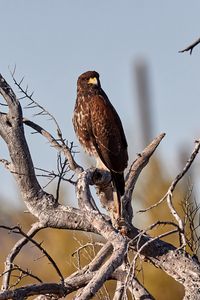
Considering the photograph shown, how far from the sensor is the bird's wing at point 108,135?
6.32 m

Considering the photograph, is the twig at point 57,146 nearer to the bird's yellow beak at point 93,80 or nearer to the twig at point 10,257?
the twig at point 10,257

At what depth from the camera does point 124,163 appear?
630cm

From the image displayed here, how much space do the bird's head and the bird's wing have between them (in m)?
0.18

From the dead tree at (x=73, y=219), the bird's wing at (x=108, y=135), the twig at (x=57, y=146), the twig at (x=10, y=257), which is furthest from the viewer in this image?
the bird's wing at (x=108, y=135)

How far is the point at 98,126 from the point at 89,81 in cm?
50

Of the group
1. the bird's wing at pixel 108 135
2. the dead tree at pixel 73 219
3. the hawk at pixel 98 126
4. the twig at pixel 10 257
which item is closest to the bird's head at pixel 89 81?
the hawk at pixel 98 126

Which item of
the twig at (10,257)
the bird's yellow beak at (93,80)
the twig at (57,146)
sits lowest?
the twig at (10,257)

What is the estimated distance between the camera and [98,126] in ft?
21.5

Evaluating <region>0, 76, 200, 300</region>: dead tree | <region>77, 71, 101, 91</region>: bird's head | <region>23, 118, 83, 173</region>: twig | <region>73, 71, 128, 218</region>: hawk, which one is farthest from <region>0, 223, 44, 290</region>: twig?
<region>77, 71, 101, 91</region>: bird's head

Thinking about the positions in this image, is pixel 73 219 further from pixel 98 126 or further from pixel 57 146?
pixel 98 126

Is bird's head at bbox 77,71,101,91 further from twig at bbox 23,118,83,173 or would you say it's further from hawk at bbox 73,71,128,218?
twig at bbox 23,118,83,173

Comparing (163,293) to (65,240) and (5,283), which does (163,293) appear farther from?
(5,283)

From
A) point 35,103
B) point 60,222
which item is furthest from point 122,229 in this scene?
point 35,103

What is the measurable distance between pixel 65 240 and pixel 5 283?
39.9 ft
